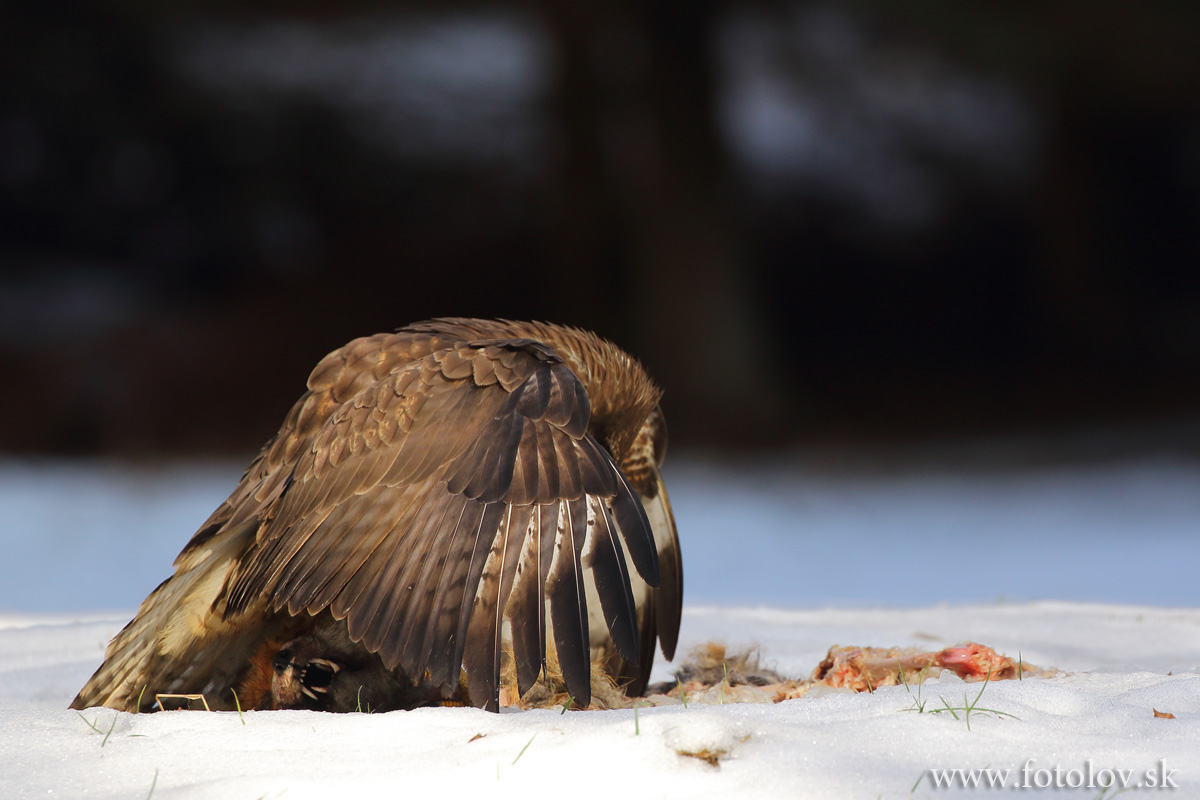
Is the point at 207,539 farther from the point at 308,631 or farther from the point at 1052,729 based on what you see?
the point at 1052,729

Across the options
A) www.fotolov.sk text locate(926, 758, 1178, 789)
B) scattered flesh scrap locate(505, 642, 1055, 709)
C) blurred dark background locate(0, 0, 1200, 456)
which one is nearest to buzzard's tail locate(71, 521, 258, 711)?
scattered flesh scrap locate(505, 642, 1055, 709)

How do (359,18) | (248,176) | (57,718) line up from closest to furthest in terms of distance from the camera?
(57,718)
(359,18)
(248,176)

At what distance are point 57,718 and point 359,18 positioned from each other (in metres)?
6.62

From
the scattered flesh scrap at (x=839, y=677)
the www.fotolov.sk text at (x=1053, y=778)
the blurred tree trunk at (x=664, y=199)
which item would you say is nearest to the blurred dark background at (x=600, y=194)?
the blurred tree trunk at (x=664, y=199)

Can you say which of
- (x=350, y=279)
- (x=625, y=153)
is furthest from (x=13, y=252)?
(x=625, y=153)

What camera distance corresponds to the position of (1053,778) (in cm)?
134

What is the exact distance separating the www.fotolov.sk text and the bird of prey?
49 centimetres

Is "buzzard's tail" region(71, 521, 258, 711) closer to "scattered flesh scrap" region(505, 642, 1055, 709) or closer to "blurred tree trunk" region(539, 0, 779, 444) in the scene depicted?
"scattered flesh scrap" region(505, 642, 1055, 709)

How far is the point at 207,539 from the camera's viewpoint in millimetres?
2281

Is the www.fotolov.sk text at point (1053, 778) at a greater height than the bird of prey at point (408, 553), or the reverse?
the bird of prey at point (408, 553)

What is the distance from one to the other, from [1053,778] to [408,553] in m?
0.98

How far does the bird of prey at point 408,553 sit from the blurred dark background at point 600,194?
547 cm

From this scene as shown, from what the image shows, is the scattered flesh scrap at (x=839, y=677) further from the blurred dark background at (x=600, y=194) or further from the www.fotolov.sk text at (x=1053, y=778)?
the blurred dark background at (x=600, y=194)

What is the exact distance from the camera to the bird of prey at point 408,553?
68.1 inches
